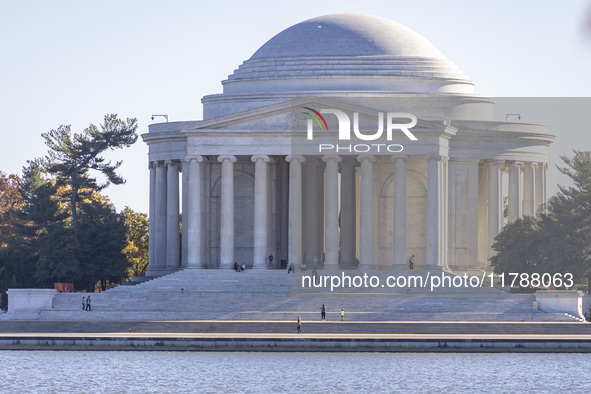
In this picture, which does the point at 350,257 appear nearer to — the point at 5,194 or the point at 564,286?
the point at 564,286

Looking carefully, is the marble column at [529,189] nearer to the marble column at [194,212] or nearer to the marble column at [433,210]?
the marble column at [433,210]

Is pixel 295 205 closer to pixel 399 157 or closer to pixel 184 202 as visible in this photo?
pixel 399 157

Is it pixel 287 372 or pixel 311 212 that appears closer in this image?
pixel 287 372

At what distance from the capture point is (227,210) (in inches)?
5281

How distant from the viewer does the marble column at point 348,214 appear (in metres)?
140

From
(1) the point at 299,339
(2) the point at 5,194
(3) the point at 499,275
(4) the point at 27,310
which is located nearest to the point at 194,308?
(4) the point at 27,310

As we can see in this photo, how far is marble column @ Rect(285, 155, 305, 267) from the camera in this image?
134m

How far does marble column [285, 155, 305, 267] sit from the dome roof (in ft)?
46.3

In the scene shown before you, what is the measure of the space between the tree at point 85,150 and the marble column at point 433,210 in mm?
36428

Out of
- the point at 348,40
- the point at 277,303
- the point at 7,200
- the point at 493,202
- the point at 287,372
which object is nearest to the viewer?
the point at 287,372

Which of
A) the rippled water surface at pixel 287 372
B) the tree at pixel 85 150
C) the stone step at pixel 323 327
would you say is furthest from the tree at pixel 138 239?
the rippled water surface at pixel 287 372

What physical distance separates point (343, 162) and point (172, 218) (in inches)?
632

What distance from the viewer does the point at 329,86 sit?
141 m

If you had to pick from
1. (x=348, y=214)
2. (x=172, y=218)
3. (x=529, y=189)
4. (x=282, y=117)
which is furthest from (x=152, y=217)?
(x=529, y=189)
